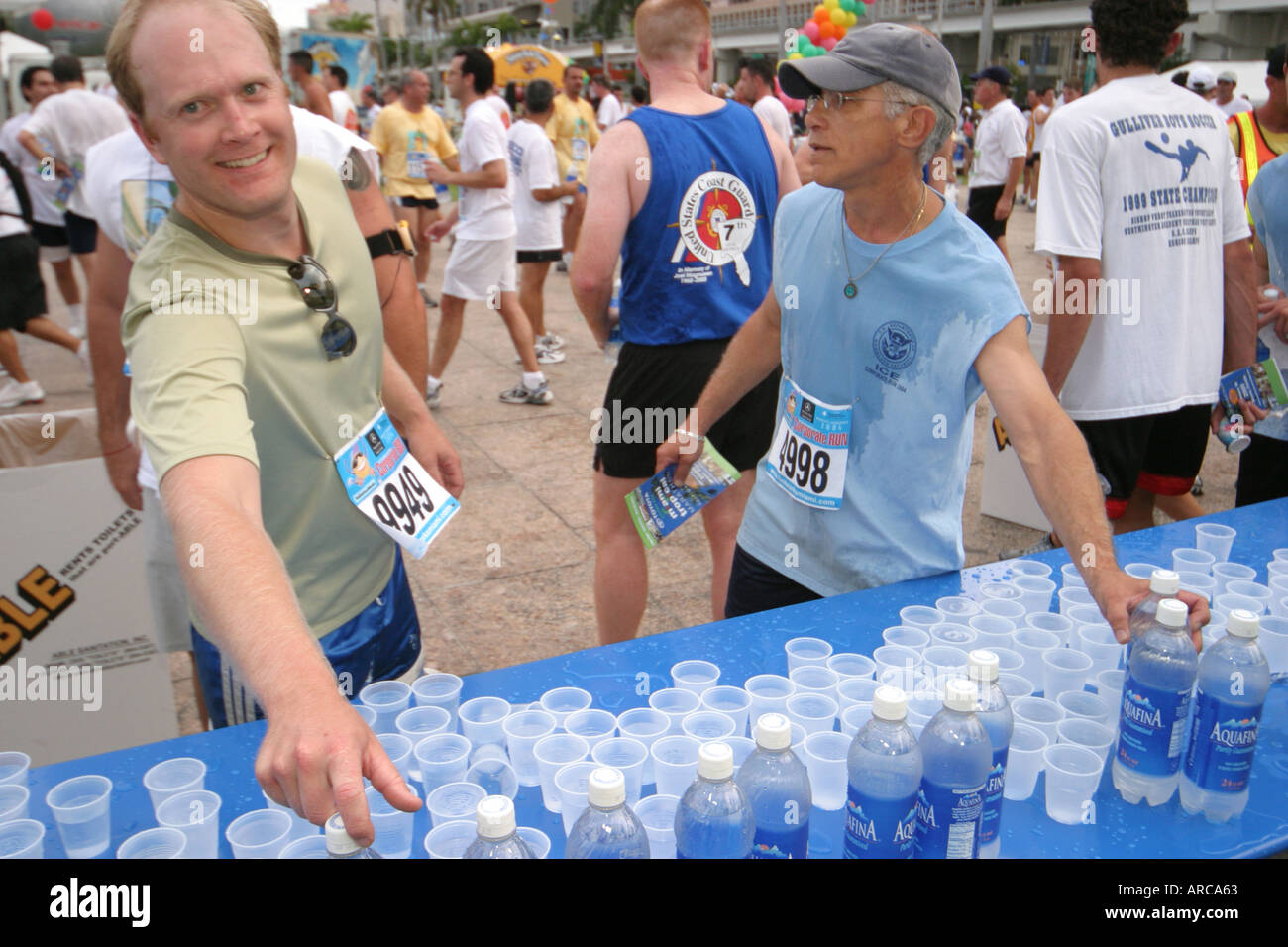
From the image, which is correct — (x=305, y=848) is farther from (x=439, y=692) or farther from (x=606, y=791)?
(x=606, y=791)

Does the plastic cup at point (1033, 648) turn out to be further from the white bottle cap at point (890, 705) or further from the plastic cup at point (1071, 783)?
the white bottle cap at point (890, 705)

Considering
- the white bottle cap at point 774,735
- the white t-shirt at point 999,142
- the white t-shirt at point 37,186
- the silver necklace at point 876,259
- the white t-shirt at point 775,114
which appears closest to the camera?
the white bottle cap at point 774,735

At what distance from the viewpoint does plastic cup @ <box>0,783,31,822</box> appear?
152cm

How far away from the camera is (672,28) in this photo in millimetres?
3389

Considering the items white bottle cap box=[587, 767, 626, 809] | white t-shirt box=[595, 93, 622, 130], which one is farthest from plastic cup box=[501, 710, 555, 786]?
white t-shirt box=[595, 93, 622, 130]

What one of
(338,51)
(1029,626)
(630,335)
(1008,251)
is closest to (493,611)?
(630,335)

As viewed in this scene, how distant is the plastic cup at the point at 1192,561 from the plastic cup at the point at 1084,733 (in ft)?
2.65

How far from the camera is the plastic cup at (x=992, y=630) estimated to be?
2.04m

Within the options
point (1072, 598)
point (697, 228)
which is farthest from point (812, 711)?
point (697, 228)

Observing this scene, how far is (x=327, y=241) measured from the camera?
2.02 meters

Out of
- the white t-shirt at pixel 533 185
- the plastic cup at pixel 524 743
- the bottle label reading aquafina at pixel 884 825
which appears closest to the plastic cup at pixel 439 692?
the plastic cup at pixel 524 743

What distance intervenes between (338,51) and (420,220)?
26.9 m

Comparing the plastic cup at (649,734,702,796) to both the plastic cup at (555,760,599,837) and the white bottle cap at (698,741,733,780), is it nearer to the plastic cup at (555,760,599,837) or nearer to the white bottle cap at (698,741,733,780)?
the plastic cup at (555,760,599,837)
